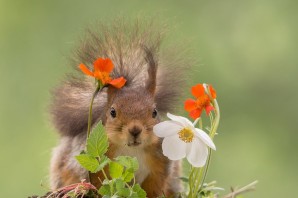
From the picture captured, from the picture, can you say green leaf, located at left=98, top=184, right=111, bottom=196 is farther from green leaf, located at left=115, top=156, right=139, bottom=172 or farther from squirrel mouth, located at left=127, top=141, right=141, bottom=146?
squirrel mouth, located at left=127, top=141, right=141, bottom=146

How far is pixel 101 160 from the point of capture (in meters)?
1.66

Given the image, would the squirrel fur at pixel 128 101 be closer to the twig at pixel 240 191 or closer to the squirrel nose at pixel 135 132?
the squirrel nose at pixel 135 132

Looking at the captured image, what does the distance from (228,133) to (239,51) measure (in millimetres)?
546

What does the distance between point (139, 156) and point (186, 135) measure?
0.94 ft

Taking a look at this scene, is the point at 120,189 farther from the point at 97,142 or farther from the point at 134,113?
the point at 134,113

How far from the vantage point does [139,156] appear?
197 centimetres

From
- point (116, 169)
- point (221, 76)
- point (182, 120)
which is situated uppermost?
point (182, 120)

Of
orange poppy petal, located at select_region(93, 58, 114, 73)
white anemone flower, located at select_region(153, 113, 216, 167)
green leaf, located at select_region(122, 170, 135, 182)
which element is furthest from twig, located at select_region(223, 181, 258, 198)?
orange poppy petal, located at select_region(93, 58, 114, 73)

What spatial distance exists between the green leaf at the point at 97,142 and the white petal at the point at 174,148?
15 centimetres

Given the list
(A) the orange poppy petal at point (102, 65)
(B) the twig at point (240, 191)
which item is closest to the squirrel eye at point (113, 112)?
(A) the orange poppy petal at point (102, 65)

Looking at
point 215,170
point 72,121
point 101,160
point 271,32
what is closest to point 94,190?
point 101,160

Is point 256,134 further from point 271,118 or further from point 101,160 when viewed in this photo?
point 101,160

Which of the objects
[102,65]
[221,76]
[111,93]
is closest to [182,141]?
[102,65]

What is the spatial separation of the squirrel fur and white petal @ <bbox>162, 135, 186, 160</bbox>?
13 centimetres
